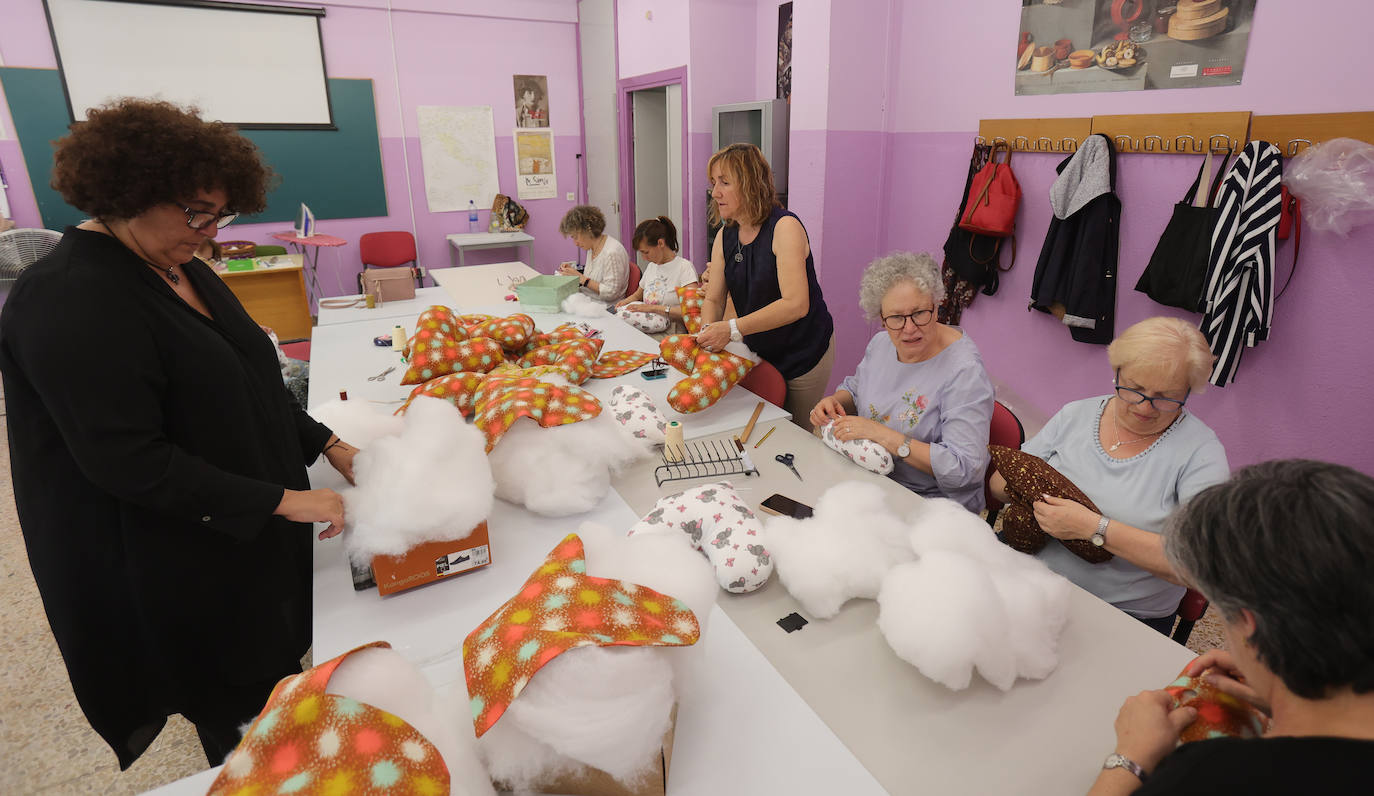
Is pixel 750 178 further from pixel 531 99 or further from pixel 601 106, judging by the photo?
pixel 531 99

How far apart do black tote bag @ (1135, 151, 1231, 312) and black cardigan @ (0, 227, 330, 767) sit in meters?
3.28

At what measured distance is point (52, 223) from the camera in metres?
5.53

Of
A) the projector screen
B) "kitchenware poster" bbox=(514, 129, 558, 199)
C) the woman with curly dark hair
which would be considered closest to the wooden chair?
the projector screen

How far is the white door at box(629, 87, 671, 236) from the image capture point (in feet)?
20.9

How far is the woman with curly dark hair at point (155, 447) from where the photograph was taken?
1095mm

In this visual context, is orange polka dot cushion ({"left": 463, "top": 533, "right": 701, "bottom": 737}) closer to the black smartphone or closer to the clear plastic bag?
the black smartphone

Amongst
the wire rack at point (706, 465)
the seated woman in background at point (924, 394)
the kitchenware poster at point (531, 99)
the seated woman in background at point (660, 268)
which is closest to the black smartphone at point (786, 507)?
the wire rack at point (706, 465)

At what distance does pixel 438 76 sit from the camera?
6.63 m

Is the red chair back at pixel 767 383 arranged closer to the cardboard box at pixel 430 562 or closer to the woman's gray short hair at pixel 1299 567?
the cardboard box at pixel 430 562

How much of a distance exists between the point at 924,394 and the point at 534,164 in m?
6.26

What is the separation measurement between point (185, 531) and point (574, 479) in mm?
795

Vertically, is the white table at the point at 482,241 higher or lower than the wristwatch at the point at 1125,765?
higher

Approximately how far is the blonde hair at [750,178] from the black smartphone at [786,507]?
4.43 feet

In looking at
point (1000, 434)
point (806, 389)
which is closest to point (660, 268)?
point (806, 389)
